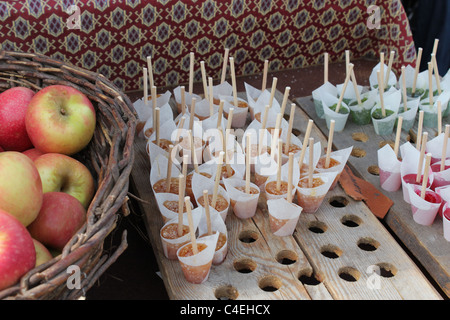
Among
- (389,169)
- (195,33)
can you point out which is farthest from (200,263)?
(195,33)

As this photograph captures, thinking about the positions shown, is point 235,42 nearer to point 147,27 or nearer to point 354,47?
point 147,27

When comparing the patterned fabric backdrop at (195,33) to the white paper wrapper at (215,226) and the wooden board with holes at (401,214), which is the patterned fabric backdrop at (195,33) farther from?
the white paper wrapper at (215,226)

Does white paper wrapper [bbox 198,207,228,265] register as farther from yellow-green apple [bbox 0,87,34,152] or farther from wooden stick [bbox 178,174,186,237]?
yellow-green apple [bbox 0,87,34,152]

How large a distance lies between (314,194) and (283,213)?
11 cm

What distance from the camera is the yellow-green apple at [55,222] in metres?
0.96

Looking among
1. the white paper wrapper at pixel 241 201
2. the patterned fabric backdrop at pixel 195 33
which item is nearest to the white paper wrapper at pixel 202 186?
the white paper wrapper at pixel 241 201

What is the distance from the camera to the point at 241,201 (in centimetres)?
116

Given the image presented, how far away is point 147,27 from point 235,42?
1.22ft

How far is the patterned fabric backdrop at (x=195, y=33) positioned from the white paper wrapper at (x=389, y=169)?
38.9 inches

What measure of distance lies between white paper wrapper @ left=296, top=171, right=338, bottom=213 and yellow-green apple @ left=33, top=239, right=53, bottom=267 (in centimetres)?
57

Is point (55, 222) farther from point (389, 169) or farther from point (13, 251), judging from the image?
point (389, 169)

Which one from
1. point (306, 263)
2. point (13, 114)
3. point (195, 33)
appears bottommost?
point (306, 263)

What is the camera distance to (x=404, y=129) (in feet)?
5.10

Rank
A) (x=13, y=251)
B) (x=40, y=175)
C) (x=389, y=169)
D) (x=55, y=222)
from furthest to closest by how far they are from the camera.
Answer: (x=389, y=169) < (x=40, y=175) < (x=55, y=222) < (x=13, y=251)
